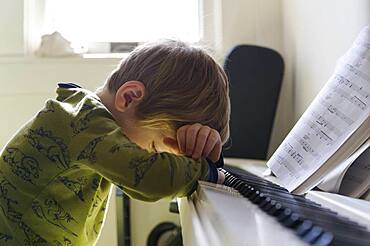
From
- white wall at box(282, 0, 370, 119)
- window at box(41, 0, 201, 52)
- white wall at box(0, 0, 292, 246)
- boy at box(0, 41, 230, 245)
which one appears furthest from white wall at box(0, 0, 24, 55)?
boy at box(0, 41, 230, 245)

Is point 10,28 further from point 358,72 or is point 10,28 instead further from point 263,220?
point 263,220

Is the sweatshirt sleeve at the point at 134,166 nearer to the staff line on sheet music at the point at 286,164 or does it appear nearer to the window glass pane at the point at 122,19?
the staff line on sheet music at the point at 286,164

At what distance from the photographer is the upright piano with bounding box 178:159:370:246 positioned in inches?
13.8

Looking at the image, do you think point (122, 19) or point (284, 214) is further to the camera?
point (122, 19)

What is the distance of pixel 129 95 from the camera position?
0.80m

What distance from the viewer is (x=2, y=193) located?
76 centimetres

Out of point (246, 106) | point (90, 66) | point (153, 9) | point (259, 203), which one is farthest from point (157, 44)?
point (153, 9)

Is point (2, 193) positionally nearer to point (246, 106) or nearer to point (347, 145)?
point (347, 145)

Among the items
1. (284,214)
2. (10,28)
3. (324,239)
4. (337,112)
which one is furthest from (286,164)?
(10,28)

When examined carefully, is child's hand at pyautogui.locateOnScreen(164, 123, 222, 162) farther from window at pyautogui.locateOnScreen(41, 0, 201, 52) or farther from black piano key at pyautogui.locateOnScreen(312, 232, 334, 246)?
window at pyautogui.locateOnScreen(41, 0, 201, 52)

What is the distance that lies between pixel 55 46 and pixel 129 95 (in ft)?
3.47

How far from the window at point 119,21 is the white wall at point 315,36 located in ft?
1.18

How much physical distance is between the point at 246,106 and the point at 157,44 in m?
0.80

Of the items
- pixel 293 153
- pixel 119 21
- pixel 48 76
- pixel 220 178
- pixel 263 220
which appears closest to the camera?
pixel 263 220
